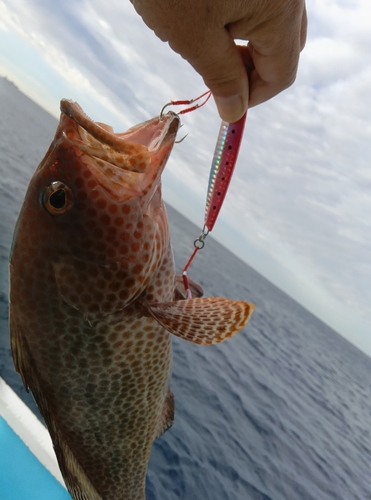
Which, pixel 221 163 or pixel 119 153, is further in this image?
pixel 221 163

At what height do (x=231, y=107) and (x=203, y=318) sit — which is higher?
(x=231, y=107)

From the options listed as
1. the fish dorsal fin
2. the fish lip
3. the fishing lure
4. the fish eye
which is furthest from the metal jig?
the fish dorsal fin

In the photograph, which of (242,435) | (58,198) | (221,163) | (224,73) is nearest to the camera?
(224,73)

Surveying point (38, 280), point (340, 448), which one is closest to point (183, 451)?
point (38, 280)

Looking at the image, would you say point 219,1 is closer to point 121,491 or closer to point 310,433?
point 121,491

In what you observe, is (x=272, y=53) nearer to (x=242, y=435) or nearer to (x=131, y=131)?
(x=131, y=131)

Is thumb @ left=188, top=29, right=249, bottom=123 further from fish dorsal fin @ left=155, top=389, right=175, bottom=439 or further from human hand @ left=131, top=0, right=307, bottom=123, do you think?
fish dorsal fin @ left=155, top=389, right=175, bottom=439

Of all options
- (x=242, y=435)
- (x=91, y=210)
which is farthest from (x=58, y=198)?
(x=242, y=435)
